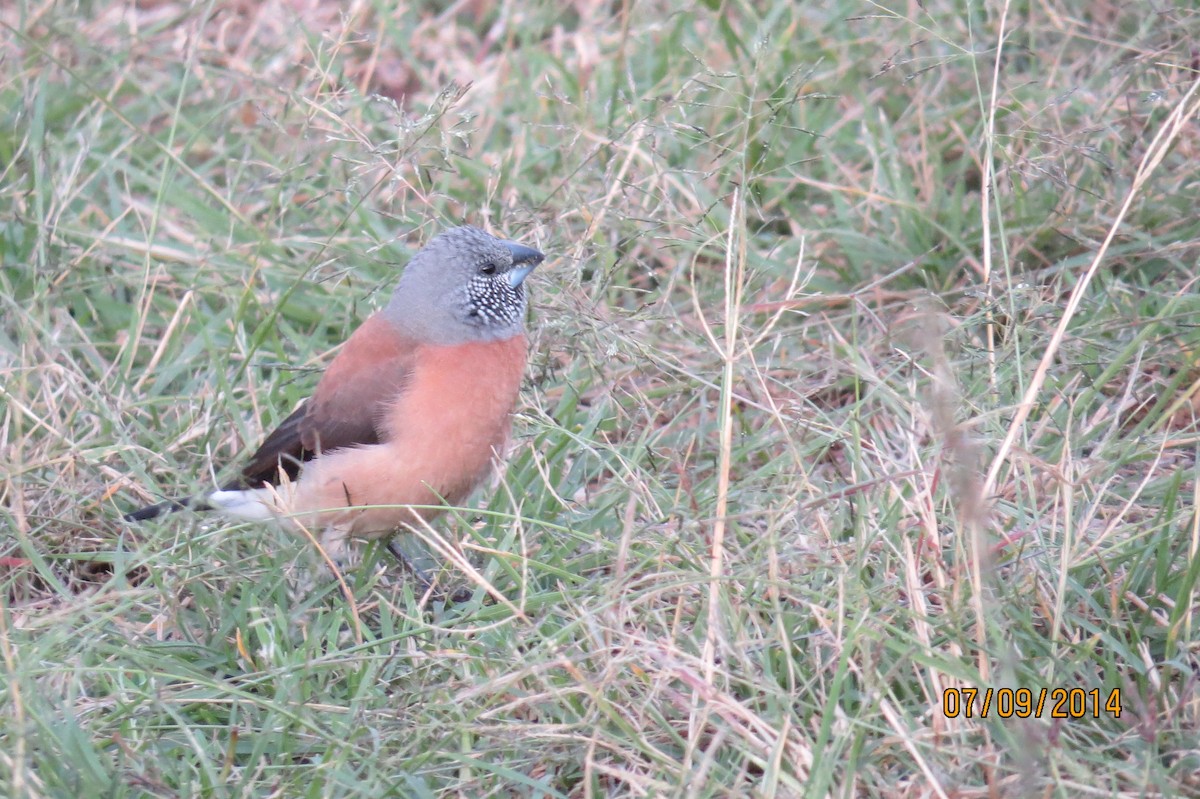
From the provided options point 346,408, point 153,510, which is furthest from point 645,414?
point 153,510

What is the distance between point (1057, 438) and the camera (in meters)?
4.03

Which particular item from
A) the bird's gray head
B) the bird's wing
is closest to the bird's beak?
the bird's gray head

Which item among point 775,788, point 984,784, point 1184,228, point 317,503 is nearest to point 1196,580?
point 984,784

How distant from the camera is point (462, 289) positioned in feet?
14.5

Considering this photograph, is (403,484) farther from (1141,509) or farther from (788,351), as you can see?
(1141,509)

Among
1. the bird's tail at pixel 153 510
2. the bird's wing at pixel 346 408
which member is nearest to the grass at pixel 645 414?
the bird's tail at pixel 153 510

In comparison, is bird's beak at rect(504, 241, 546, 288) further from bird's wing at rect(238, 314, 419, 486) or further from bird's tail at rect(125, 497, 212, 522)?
bird's tail at rect(125, 497, 212, 522)

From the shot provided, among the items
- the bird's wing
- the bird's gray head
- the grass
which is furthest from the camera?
the bird's gray head

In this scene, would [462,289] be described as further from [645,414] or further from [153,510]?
[153,510]

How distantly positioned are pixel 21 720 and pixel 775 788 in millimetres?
1623

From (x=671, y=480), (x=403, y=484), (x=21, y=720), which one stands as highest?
(x=21, y=720)

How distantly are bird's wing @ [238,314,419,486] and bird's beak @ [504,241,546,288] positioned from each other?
1.41 feet

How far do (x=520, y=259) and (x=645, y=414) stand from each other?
2.39ft

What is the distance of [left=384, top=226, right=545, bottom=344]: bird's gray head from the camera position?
444cm
